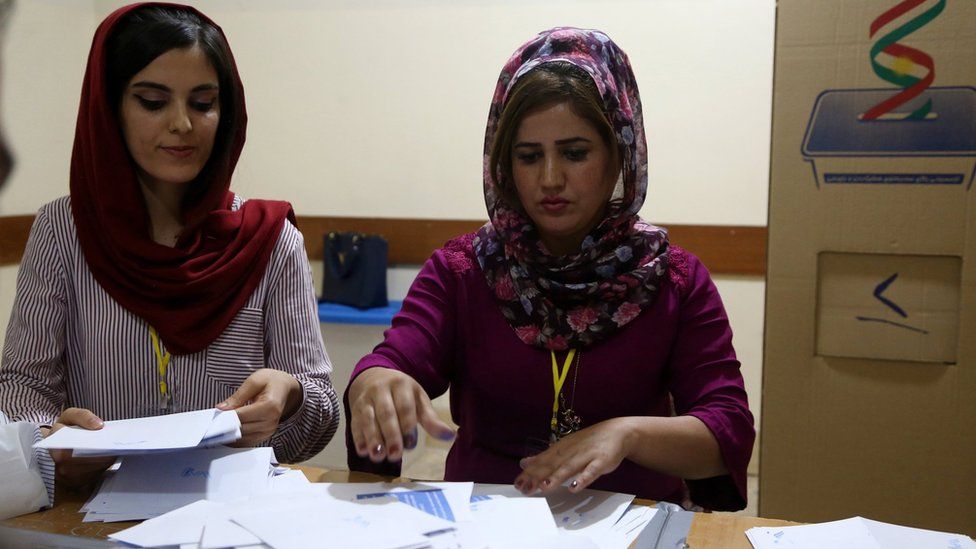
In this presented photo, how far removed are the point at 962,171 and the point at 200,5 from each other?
309cm

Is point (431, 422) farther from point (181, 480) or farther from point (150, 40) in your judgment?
point (150, 40)

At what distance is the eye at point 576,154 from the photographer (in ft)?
4.31

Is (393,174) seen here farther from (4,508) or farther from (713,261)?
(4,508)

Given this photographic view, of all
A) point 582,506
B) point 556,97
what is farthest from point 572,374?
point 556,97

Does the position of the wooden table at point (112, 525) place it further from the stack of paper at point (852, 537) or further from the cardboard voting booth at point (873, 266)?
the cardboard voting booth at point (873, 266)

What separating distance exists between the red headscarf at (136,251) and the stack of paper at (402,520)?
1.59ft

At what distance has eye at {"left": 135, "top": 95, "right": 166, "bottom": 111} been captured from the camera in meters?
1.37

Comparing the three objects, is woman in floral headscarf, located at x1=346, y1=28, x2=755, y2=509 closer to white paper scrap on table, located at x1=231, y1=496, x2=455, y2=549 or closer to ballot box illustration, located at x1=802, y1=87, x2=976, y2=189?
white paper scrap on table, located at x1=231, y1=496, x2=455, y2=549

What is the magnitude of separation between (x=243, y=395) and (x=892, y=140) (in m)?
1.45

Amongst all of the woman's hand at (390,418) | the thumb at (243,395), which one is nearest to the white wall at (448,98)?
the thumb at (243,395)

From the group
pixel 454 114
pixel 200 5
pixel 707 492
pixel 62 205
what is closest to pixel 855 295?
pixel 707 492

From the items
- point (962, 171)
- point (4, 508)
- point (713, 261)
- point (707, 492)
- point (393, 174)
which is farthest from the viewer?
point (393, 174)

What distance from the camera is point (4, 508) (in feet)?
3.11

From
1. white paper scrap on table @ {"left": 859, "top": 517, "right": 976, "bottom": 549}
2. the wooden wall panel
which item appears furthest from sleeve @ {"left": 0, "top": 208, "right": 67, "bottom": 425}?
the wooden wall panel
